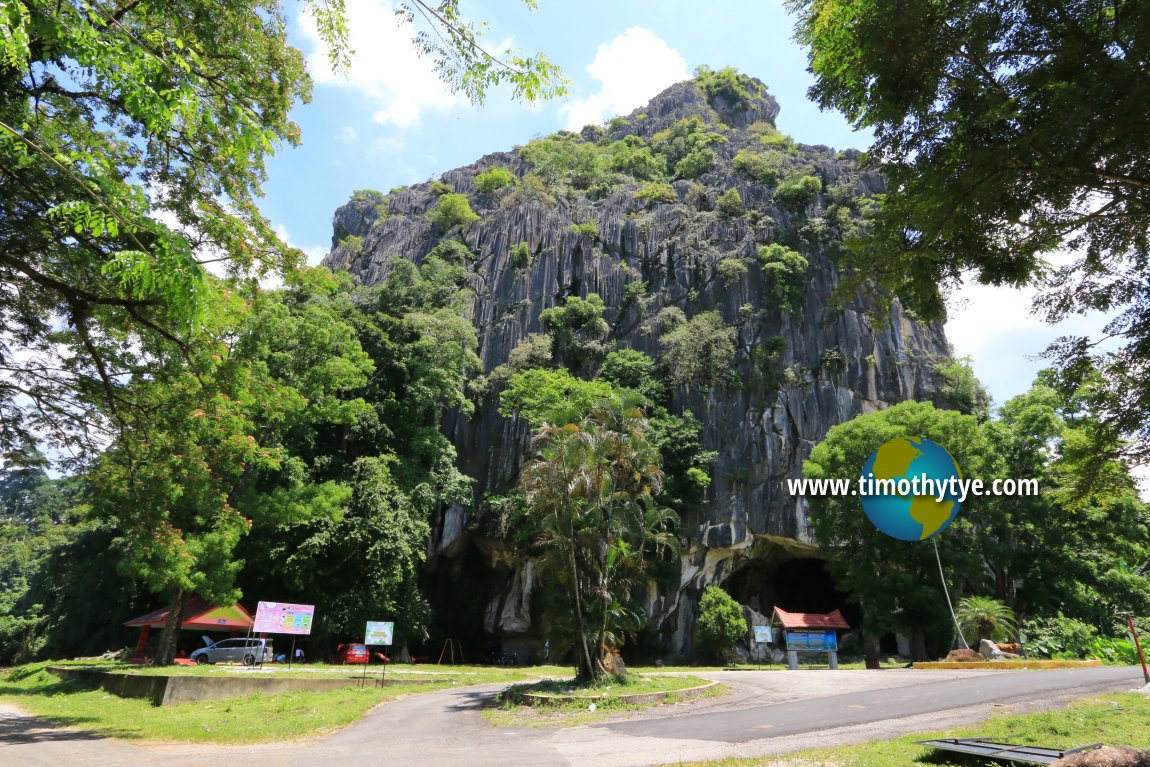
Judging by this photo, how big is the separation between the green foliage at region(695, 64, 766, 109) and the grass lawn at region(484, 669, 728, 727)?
55.4 metres

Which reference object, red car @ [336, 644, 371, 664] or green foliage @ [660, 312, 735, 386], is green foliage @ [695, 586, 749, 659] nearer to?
green foliage @ [660, 312, 735, 386]

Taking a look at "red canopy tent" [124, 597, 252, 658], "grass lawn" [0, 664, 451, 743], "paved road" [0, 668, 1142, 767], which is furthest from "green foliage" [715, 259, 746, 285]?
"red canopy tent" [124, 597, 252, 658]

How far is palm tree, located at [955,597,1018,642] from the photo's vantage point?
58.6 feet

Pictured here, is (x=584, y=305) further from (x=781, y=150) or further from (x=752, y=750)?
(x=752, y=750)

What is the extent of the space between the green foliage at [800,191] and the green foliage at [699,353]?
9.81m

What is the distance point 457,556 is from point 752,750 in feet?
81.0

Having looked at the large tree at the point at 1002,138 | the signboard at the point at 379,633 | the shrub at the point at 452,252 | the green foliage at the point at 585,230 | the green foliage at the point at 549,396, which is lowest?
the signboard at the point at 379,633

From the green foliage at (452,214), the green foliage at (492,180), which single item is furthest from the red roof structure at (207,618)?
the green foliage at (492,180)

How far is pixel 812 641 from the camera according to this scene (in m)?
19.6

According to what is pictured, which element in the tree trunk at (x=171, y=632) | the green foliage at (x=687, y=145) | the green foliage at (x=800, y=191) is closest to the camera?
the tree trunk at (x=171, y=632)

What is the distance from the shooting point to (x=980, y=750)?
17.0 feet

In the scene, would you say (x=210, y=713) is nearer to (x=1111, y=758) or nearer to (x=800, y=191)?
(x=1111, y=758)

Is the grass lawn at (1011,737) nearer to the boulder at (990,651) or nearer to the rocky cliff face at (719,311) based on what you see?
the boulder at (990,651)

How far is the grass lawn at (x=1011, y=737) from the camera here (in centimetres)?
560
